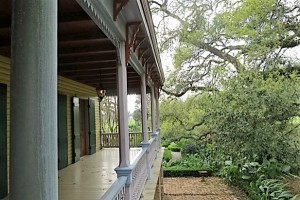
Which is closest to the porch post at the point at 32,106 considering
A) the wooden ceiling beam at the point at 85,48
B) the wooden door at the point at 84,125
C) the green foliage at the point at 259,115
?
the wooden ceiling beam at the point at 85,48

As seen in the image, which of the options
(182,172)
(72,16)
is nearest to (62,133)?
(72,16)

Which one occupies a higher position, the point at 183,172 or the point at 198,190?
the point at 183,172

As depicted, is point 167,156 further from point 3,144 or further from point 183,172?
point 3,144

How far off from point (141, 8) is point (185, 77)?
14.3 metres

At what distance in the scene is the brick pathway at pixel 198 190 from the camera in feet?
46.3

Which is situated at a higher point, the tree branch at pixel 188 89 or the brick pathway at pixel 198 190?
the tree branch at pixel 188 89

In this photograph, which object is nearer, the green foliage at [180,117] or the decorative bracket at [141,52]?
the decorative bracket at [141,52]

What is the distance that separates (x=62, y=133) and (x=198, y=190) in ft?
30.5

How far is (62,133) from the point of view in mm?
8023

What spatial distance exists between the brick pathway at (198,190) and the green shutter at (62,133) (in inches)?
290

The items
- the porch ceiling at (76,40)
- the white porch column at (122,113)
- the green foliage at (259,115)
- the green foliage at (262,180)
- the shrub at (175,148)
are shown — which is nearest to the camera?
the porch ceiling at (76,40)

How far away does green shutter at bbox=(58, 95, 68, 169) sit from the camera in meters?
7.80

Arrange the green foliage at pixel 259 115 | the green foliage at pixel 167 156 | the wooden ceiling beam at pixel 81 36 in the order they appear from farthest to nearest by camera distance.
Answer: the green foliage at pixel 167 156 → the green foliage at pixel 259 115 → the wooden ceiling beam at pixel 81 36

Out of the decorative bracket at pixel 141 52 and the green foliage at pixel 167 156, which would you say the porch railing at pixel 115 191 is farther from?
the green foliage at pixel 167 156
